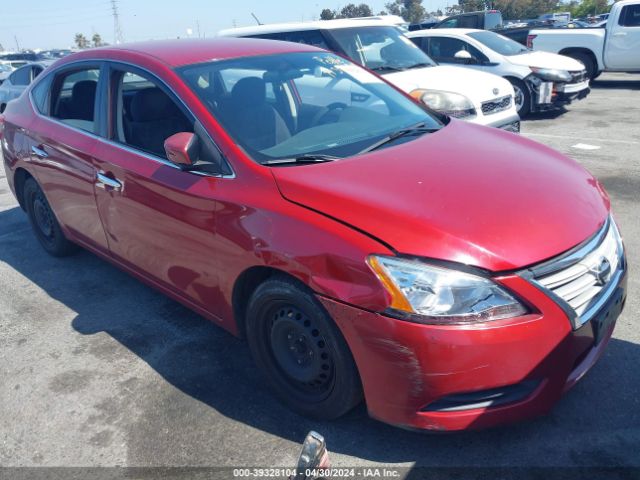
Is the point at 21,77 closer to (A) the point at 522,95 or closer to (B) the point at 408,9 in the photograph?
(A) the point at 522,95

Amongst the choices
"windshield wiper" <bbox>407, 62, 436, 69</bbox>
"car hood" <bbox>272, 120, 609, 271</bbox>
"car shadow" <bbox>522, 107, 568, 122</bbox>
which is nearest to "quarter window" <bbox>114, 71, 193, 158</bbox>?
"car hood" <bbox>272, 120, 609, 271</bbox>

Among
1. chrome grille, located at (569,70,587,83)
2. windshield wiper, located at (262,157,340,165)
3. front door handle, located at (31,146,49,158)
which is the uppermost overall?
windshield wiper, located at (262,157,340,165)

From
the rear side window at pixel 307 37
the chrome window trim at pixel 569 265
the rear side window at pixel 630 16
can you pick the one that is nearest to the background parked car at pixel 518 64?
the rear side window at pixel 307 37

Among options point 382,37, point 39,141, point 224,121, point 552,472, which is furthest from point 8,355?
point 382,37

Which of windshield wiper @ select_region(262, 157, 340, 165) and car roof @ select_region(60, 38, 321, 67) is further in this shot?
car roof @ select_region(60, 38, 321, 67)

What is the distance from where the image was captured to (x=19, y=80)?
42.2ft

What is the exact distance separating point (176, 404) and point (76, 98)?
2.49 m

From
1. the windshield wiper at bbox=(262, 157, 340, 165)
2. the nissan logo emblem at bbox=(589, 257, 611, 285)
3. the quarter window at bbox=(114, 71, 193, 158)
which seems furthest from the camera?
the quarter window at bbox=(114, 71, 193, 158)

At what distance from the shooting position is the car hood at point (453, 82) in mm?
7082

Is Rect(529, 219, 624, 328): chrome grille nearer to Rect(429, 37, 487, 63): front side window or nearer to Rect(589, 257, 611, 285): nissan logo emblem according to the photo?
Rect(589, 257, 611, 285): nissan logo emblem

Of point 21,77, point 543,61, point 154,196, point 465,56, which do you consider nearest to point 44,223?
point 154,196

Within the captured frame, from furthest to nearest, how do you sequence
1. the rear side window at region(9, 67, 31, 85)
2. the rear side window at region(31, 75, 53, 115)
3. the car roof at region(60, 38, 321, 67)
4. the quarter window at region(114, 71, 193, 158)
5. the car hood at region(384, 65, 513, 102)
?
the rear side window at region(9, 67, 31, 85)
the car hood at region(384, 65, 513, 102)
the rear side window at region(31, 75, 53, 115)
the car roof at region(60, 38, 321, 67)
the quarter window at region(114, 71, 193, 158)

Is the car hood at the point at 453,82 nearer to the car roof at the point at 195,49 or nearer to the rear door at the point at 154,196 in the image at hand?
the car roof at the point at 195,49

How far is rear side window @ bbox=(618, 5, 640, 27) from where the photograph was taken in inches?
514
